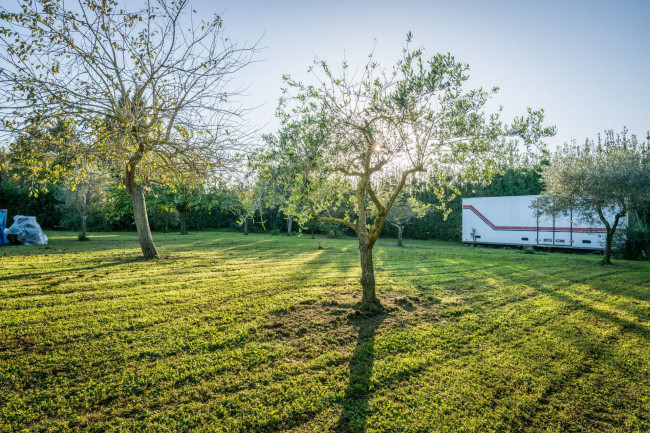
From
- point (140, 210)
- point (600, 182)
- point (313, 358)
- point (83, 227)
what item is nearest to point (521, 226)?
point (600, 182)

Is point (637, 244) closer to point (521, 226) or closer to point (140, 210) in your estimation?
point (521, 226)

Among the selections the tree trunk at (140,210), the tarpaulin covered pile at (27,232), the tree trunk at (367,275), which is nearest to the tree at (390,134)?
the tree trunk at (367,275)

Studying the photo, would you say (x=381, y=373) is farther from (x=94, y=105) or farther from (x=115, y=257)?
(x=115, y=257)

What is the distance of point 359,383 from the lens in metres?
3.82

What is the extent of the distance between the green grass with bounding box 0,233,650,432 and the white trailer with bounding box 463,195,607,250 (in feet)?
40.7

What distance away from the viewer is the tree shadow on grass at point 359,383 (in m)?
3.13

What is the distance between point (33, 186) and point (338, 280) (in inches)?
314

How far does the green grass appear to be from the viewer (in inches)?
126

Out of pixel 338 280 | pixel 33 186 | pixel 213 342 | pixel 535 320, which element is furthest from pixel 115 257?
pixel 535 320

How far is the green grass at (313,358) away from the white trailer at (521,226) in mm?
12402

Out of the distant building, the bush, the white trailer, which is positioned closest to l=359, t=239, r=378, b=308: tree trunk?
A: the white trailer

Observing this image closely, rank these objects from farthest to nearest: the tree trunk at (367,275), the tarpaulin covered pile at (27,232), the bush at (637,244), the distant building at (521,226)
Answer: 1. the distant building at (521,226)
2. the tarpaulin covered pile at (27,232)
3. the bush at (637,244)
4. the tree trunk at (367,275)

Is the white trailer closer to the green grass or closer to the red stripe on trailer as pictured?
the red stripe on trailer

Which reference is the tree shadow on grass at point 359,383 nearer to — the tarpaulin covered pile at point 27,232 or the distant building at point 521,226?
the distant building at point 521,226
